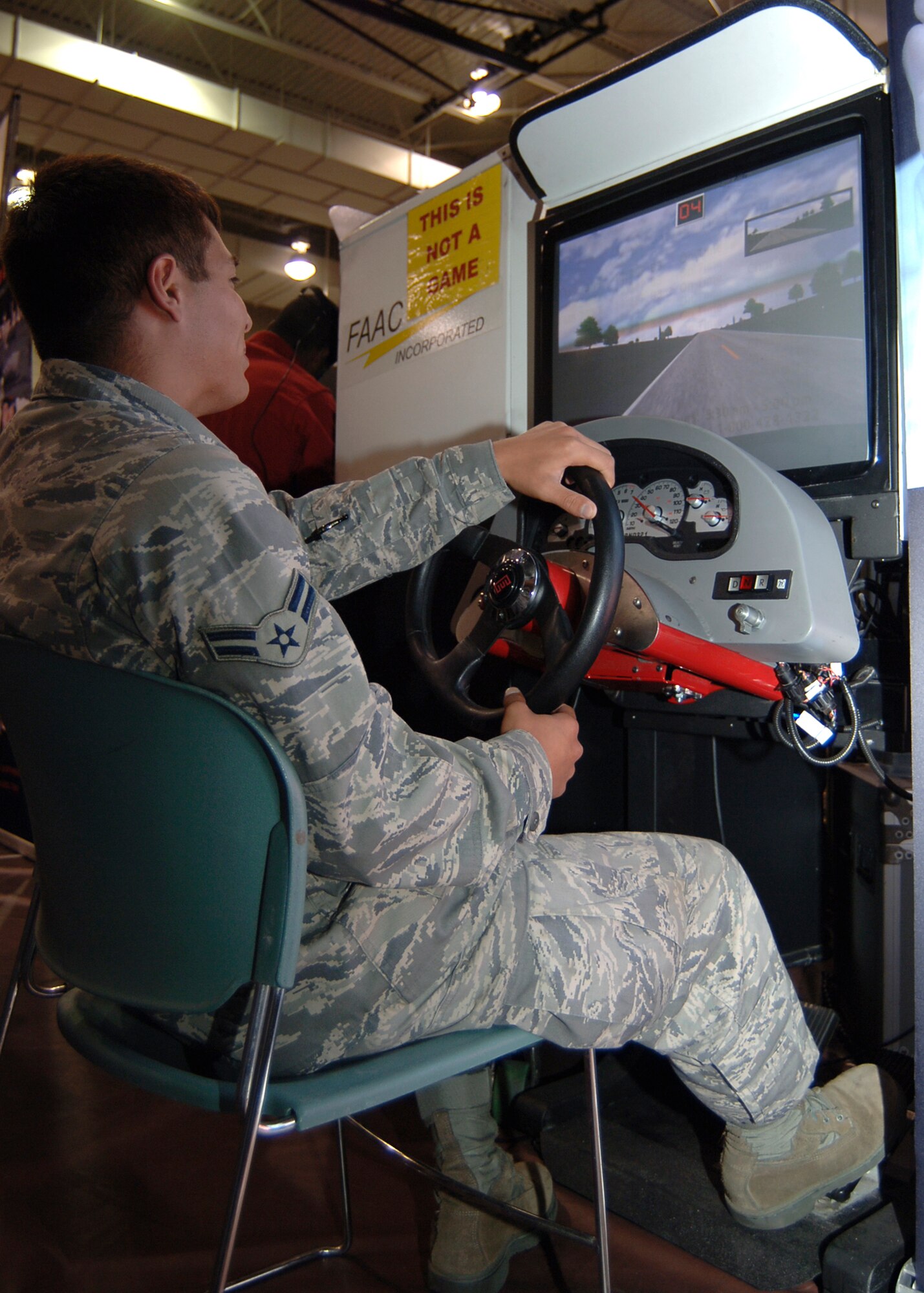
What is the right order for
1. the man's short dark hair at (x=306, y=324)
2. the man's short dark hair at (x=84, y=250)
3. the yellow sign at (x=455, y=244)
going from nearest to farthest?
the man's short dark hair at (x=84, y=250) → the yellow sign at (x=455, y=244) → the man's short dark hair at (x=306, y=324)

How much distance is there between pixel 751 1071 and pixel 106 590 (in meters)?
0.95

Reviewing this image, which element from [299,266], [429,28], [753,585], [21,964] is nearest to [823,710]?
[753,585]

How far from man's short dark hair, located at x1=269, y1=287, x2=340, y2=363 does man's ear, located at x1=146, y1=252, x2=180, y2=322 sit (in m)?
1.86

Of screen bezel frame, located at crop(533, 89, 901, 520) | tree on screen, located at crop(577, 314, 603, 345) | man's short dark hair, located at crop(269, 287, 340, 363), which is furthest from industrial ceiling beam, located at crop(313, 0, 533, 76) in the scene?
screen bezel frame, located at crop(533, 89, 901, 520)

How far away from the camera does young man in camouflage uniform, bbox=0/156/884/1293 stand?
833 millimetres

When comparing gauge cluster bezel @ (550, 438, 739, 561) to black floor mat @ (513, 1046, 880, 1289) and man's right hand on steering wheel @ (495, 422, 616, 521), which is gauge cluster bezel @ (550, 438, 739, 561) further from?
black floor mat @ (513, 1046, 880, 1289)

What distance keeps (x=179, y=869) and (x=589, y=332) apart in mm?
1525

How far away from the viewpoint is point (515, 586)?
1261 mm

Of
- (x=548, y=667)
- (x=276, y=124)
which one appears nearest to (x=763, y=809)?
(x=548, y=667)

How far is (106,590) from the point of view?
851mm

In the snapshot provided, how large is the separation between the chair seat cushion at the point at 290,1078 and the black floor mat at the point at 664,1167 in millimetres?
586

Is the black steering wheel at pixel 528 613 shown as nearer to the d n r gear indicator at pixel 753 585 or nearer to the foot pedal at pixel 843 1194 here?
the d n r gear indicator at pixel 753 585

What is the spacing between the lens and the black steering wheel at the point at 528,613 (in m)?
1.14

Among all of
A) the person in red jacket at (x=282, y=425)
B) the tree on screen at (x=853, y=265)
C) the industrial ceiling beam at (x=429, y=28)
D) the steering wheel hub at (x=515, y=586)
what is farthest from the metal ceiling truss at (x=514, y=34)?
the steering wheel hub at (x=515, y=586)
